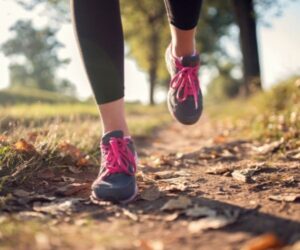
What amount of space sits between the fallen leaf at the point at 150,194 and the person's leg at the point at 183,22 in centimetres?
75

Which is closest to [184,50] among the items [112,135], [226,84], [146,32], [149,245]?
[112,135]

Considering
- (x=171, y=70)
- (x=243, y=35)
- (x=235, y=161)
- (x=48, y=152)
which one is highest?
(x=243, y=35)

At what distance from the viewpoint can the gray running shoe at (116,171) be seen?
2.03m

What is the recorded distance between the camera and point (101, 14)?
209 centimetres

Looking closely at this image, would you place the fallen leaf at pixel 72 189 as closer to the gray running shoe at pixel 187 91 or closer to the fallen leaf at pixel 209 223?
the gray running shoe at pixel 187 91

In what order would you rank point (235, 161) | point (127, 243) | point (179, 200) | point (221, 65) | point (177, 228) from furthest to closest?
point (221, 65)
point (235, 161)
point (179, 200)
point (177, 228)
point (127, 243)

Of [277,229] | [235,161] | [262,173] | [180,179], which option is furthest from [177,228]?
[235,161]

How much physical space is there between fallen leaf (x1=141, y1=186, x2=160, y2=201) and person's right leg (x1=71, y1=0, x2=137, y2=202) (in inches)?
2.7

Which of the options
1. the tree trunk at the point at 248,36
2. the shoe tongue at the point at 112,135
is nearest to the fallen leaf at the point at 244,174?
the shoe tongue at the point at 112,135

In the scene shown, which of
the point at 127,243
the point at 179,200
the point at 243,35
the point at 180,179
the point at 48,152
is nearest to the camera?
the point at 127,243

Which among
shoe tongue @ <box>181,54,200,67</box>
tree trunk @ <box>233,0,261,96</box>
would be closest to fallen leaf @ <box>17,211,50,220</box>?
shoe tongue @ <box>181,54,200,67</box>

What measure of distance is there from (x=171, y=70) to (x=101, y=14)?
27.7 inches

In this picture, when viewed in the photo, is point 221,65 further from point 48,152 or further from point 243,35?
point 48,152

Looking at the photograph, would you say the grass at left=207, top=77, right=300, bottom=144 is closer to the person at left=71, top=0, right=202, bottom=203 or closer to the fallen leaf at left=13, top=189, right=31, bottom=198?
the person at left=71, top=0, right=202, bottom=203
